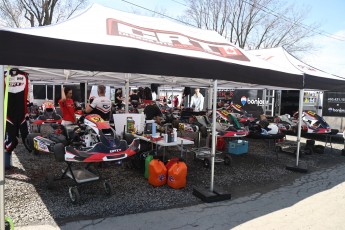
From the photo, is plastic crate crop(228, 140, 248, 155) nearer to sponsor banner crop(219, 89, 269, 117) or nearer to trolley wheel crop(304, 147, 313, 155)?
trolley wheel crop(304, 147, 313, 155)

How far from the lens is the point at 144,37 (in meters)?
3.93

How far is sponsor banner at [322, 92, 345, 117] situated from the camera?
402 inches

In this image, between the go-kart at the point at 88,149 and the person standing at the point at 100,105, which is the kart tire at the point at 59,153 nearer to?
the go-kart at the point at 88,149

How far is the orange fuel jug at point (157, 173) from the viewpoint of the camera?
493 centimetres

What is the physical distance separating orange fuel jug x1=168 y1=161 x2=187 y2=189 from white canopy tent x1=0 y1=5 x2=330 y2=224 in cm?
170

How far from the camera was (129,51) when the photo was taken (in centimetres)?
309

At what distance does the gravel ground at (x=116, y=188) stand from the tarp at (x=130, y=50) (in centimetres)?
194

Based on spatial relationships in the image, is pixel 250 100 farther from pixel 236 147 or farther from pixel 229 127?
pixel 229 127

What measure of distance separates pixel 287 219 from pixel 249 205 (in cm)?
61

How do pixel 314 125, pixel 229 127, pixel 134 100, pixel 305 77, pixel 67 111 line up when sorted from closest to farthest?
pixel 305 77 < pixel 229 127 < pixel 67 111 < pixel 314 125 < pixel 134 100

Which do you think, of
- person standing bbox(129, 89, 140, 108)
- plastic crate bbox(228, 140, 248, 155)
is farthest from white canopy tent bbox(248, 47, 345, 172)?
person standing bbox(129, 89, 140, 108)

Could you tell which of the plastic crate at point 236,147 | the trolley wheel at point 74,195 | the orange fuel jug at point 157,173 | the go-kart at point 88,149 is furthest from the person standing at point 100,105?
the plastic crate at point 236,147

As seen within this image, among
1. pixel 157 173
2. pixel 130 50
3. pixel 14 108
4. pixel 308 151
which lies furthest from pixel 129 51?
pixel 308 151

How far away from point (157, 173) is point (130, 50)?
2.49 metres
